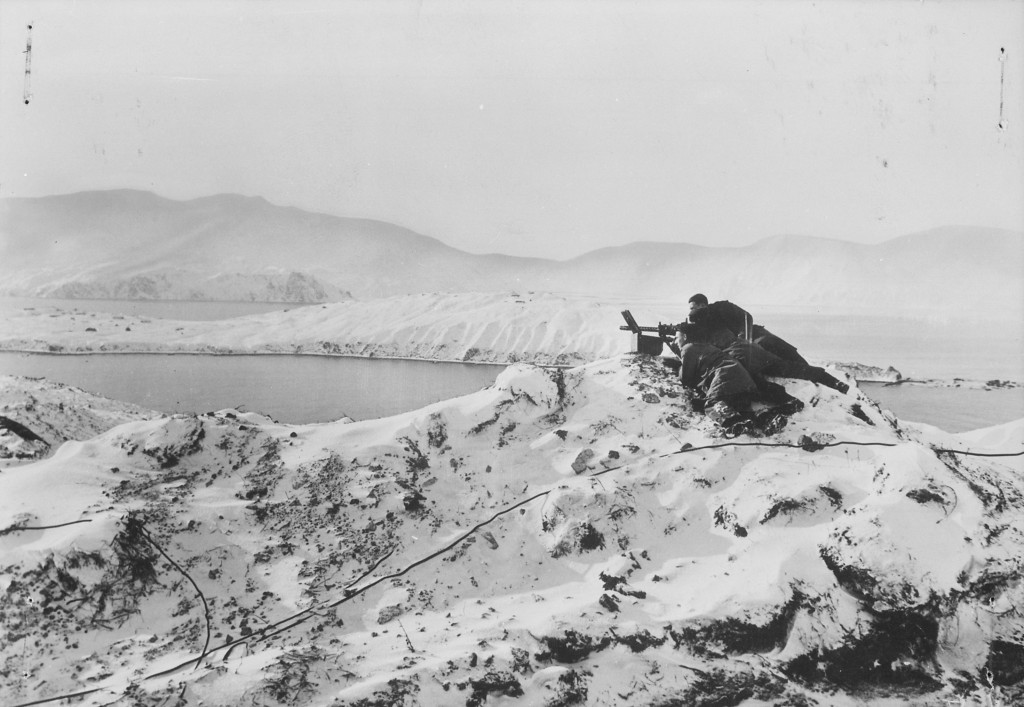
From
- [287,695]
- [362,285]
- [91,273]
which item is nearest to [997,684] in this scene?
[287,695]

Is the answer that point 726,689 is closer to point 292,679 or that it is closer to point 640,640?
point 640,640

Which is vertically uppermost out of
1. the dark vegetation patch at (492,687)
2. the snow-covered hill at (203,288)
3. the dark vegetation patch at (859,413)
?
the snow-covered hill at (203,288)

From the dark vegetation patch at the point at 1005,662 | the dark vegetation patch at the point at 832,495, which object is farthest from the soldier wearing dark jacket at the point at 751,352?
the dark vegetation patch at the point at 1005,662

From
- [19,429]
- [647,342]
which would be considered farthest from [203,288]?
[647,342]

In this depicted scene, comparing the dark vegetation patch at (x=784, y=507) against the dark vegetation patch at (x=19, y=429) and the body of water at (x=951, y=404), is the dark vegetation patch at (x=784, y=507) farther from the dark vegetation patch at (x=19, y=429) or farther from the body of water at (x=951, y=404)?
the dark vegetation patch at (x=19, y=429)

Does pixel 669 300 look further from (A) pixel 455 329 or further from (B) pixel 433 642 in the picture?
(B) pixel 433 642

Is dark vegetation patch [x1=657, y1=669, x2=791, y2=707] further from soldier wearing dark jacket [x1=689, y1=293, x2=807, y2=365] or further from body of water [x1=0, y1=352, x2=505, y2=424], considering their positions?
body of water [x1=0, y1=352, x2=505, y2=424]
